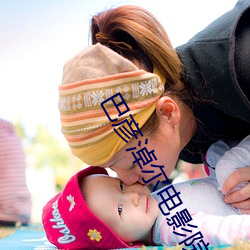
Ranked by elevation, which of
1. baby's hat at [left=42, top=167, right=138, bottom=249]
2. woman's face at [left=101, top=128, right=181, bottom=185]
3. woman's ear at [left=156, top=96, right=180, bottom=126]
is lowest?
baby's hat at [left=42, top=167, right=138, bottom=249]

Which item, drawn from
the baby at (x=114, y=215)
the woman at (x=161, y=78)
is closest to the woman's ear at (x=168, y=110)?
the woman at (x=161, y=78)

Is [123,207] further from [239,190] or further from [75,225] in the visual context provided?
[239,190]

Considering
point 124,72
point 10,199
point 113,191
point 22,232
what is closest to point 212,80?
point 124,72

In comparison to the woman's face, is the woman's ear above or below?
above

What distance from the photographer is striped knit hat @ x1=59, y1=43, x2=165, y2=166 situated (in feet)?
2.81

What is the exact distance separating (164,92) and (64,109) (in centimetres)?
21

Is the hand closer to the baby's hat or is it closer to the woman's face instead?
the woman's face

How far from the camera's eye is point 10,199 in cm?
164

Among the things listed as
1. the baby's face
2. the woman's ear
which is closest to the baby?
the baby's face

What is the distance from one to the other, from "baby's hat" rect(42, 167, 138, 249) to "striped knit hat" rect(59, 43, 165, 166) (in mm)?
103

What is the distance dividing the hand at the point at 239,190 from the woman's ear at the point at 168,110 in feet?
0.58

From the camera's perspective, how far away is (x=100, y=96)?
Result: 0.85 m

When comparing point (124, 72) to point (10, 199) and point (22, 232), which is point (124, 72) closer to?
point (22, 232)

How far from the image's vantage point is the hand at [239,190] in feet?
3.24
